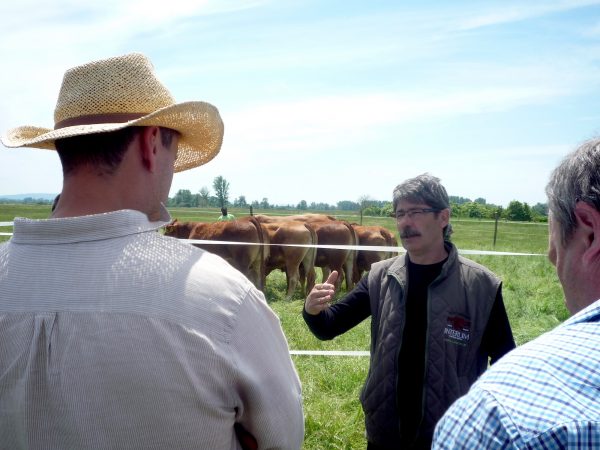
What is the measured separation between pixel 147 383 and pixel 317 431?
10.8 ft

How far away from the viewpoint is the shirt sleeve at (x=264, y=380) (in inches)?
49.4

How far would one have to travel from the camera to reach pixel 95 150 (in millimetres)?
1353

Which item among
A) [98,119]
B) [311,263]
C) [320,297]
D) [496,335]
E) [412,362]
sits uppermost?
[98,119]

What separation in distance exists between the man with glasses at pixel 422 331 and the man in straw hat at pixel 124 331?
1.24 metres

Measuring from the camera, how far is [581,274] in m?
1.12

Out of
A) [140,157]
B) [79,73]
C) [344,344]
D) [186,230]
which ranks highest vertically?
[79,73]

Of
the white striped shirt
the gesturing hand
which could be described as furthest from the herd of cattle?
the white striped shirt

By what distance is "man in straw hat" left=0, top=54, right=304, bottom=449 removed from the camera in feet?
3.83

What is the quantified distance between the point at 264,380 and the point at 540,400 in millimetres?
648

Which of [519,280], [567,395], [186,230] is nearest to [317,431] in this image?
[567,395]

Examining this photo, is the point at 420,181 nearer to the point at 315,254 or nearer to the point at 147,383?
the point at 147,383

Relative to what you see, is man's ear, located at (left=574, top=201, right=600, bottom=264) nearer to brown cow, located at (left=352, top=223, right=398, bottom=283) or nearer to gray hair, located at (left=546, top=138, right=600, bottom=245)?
gray hair, located at (left=546, top=138, right=600, bottom=245)

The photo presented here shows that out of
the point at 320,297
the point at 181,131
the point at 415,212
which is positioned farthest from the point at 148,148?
the point at 415,212

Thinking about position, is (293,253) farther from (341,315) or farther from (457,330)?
(457,330)
